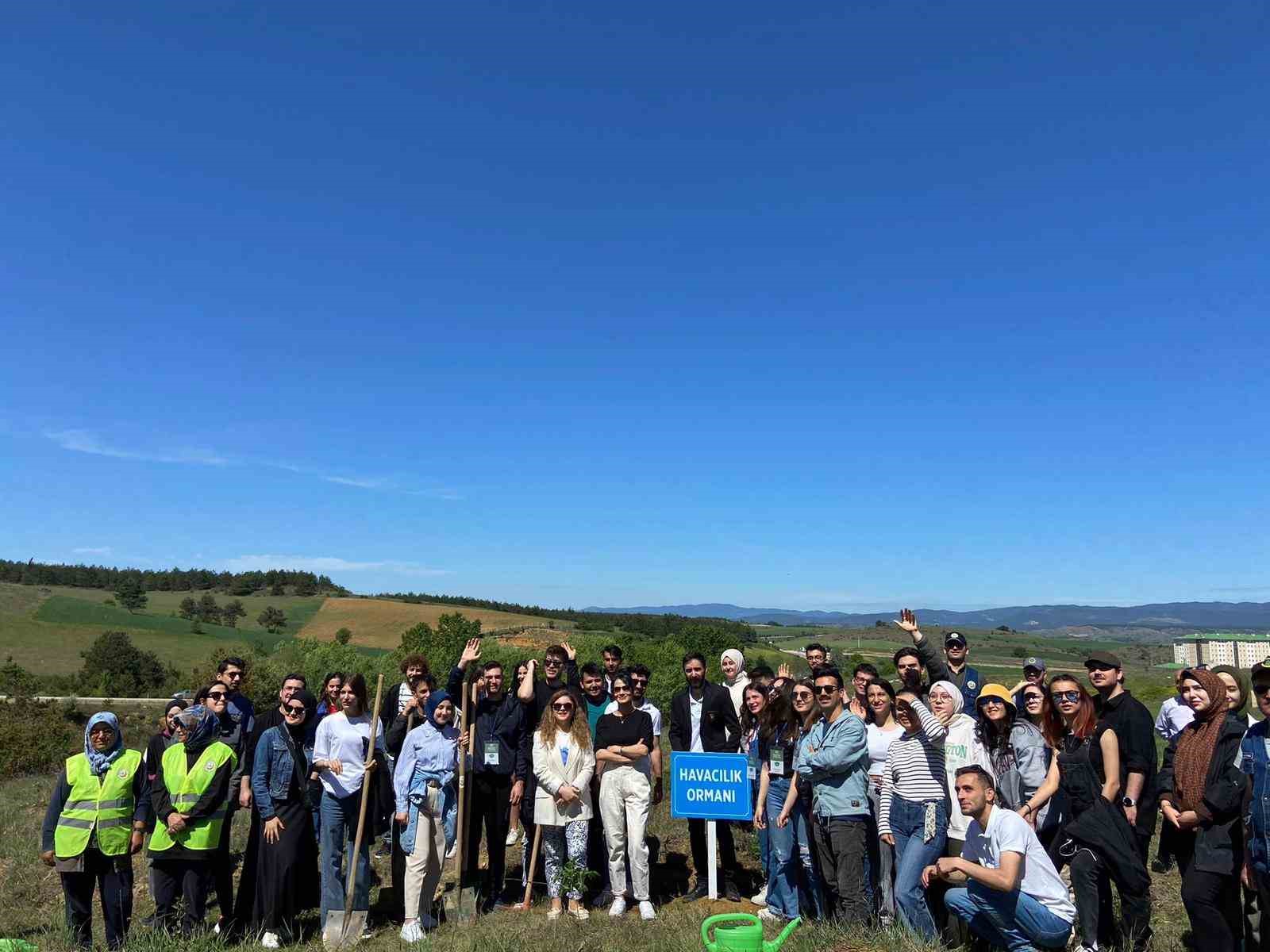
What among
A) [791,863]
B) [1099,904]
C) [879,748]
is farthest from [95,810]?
[1099,904]

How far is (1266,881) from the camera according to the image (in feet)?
15.4

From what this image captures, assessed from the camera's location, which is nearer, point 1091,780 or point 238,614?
point 1091,780

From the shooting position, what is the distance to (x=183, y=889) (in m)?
6.29

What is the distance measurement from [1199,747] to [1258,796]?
1.86ft

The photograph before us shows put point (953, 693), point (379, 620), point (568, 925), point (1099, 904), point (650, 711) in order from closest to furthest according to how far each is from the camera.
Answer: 1. point (1099, 904)
2. point (953, 693)
3. point (568, 925)
4. point (650, 711)
5. point (379, 620)

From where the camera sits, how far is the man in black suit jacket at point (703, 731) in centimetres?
767

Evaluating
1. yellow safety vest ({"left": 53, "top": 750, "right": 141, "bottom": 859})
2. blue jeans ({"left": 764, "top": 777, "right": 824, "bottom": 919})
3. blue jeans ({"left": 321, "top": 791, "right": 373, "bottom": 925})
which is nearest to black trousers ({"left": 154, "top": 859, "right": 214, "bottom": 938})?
yellow safety vest ({"left": 53, "top": 750, "right": 141, "bottom": 859})

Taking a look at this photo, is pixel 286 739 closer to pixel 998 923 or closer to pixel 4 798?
pixel 998 923

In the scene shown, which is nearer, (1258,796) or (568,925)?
(1258,796)

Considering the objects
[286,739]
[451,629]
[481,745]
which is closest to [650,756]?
[481,745]

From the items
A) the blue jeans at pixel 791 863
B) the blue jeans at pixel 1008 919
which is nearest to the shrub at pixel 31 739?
the blue jeans at pixel 791 863

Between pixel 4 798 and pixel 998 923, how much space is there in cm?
1929

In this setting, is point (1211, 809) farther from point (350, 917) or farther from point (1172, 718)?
point (350, 917)

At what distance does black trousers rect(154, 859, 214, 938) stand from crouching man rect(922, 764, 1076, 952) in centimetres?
562
